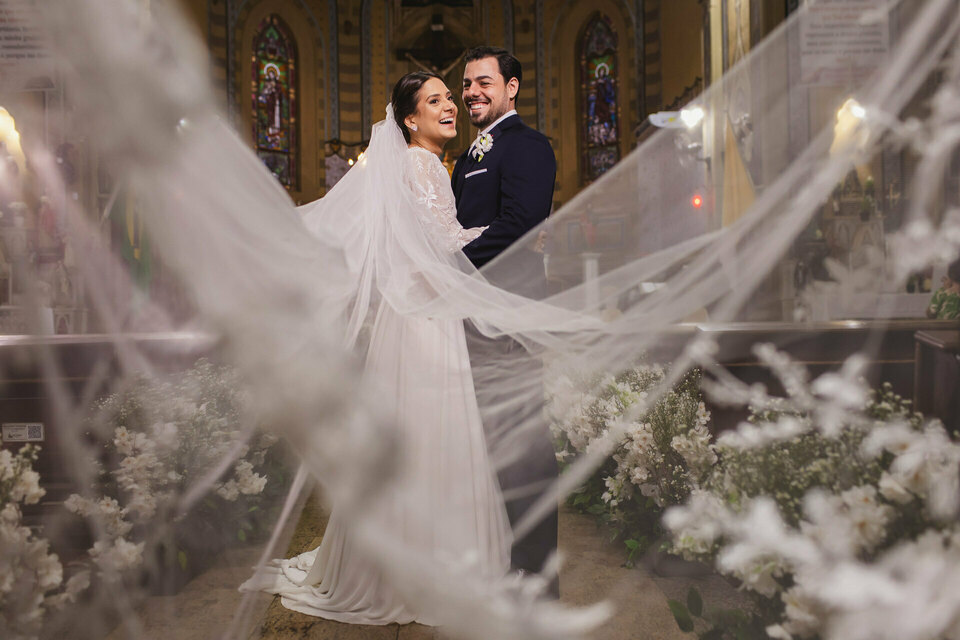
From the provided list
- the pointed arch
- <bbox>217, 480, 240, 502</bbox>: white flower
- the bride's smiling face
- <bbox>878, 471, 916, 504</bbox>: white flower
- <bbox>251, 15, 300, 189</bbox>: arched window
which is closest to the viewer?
<bbox>878, 471, 916, 504</bbox>: white flower

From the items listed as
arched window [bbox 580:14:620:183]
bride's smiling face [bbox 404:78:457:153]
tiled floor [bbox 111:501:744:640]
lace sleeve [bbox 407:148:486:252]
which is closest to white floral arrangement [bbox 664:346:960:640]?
tiled floor [bbox 111:501:744:640]

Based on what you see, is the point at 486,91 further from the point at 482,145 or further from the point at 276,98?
the point at 276,98

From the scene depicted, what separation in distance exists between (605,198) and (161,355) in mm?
1340

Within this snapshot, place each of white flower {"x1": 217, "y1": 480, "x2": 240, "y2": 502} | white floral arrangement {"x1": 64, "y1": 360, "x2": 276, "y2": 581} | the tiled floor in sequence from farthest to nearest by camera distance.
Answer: white flower {"x1": 217, "y1": 480, "x2": 240, "y2": 502} → white floral arrangement {"x1": 64, "y1": 360, "x2": 276, "y2": 581} → the tiled floor

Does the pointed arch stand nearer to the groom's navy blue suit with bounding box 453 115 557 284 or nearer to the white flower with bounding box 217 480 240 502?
the groom's navy blue suit with bounding box 453 115 557 284

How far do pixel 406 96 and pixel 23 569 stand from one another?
159cm

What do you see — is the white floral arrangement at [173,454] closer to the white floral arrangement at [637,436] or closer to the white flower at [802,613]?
the white floral arrangement at [637,436]

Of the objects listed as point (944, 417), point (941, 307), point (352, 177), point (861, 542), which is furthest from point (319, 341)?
point (941, 307)

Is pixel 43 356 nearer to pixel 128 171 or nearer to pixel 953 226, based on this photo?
pixel 128 171

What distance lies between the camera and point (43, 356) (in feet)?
5.31

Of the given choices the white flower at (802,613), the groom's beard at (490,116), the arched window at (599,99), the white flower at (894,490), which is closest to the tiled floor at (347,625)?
the white flower at (802,613)

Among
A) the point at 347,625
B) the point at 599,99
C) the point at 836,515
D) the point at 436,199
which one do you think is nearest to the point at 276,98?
the point at 599,99

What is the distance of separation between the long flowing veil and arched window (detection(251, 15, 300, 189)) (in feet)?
36.9

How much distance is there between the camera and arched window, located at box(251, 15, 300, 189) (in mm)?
12602
